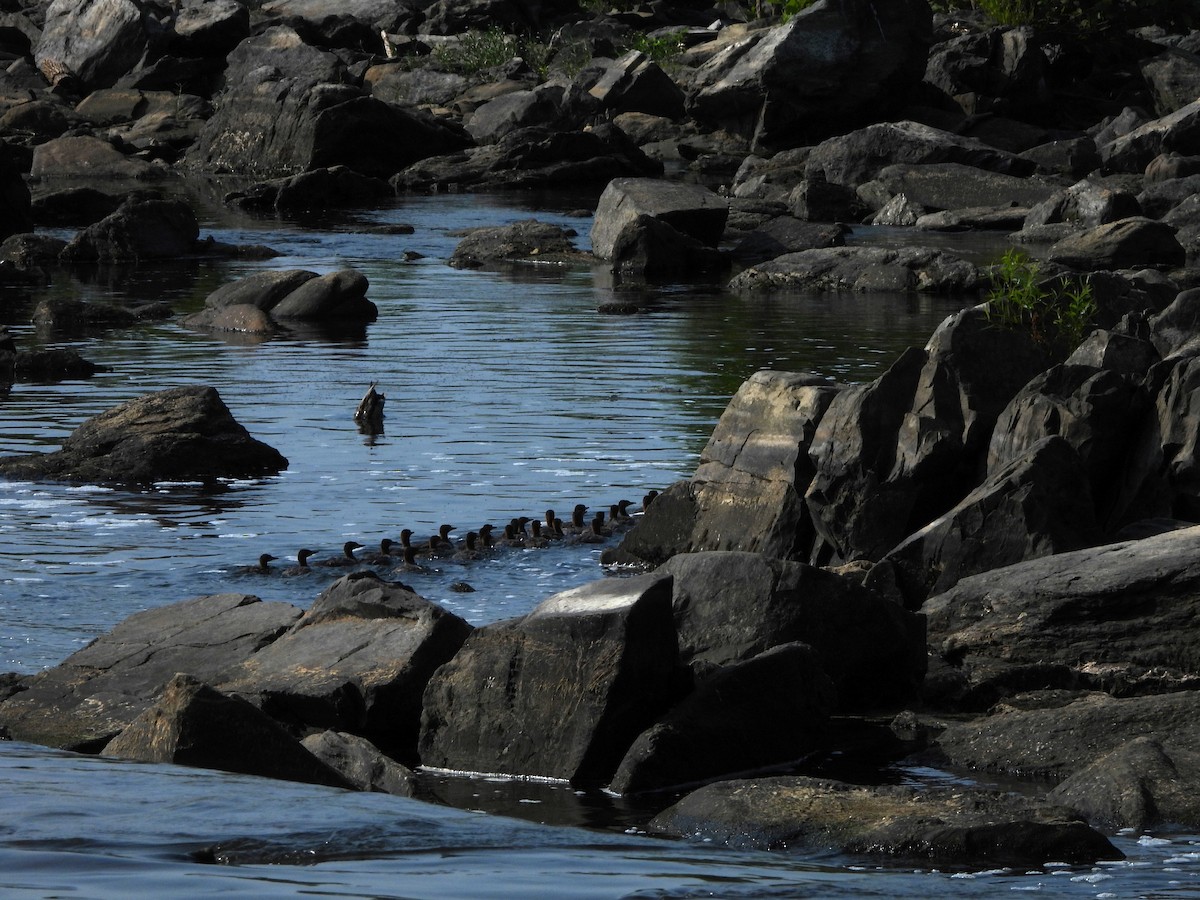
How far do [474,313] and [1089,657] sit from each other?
19.1 metres

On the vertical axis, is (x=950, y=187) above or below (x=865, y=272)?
above

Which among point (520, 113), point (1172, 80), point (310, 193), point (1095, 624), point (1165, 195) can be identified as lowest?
point (1095, 624)

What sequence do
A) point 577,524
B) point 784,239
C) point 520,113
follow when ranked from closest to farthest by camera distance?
point 577,524, point 784,239, point 520,113

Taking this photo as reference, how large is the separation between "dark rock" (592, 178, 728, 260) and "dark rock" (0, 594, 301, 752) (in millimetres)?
22660

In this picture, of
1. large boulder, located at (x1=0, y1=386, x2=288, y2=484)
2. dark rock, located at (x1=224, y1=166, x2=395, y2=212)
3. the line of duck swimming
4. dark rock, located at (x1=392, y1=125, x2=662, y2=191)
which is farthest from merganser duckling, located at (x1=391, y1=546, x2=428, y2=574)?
dark rock, located at (x1=392, y1=125, x2=662, y2=191)

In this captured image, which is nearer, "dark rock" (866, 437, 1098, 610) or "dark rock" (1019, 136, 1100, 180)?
"dark rock" (866, 437, 1098, 610)

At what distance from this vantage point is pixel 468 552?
520 inches

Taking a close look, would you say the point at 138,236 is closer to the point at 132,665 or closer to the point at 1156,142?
the point at 1156,142

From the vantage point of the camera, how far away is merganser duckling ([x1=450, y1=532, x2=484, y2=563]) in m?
13.1

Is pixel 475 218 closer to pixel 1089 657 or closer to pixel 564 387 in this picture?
pixel 564 387

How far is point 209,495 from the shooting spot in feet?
51.0

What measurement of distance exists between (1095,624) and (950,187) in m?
31.7

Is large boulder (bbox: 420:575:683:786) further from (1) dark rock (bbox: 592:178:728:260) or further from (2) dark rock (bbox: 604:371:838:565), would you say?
(1) dark rock (bbox: 592:178:728:260)

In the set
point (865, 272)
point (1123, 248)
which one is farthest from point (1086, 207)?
point (865, 272)
